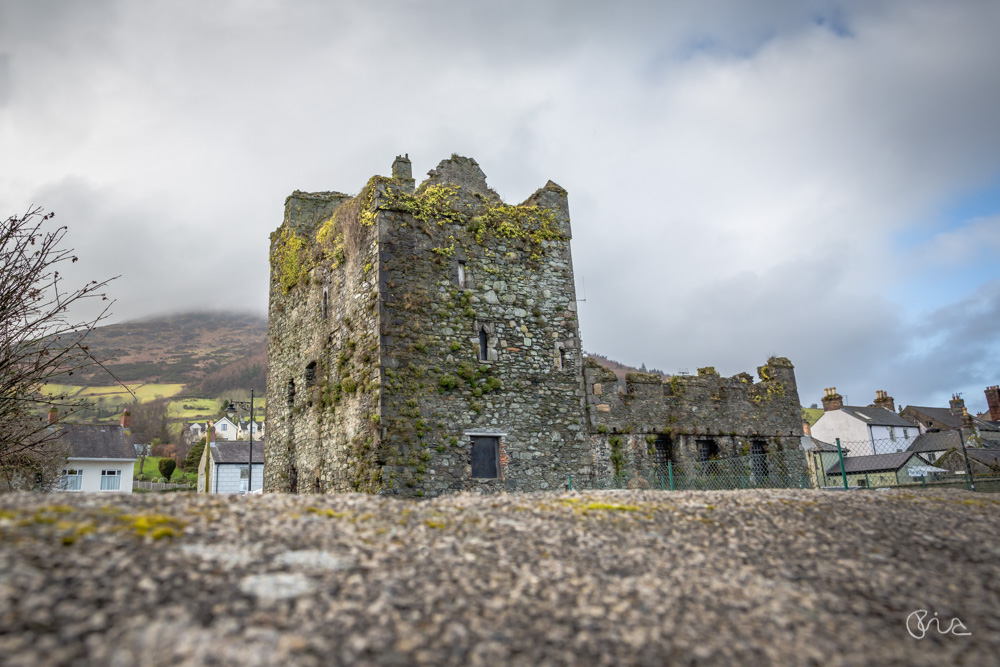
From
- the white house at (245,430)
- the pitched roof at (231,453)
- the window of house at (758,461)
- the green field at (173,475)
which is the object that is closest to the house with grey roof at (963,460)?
the window of house at (758,461)

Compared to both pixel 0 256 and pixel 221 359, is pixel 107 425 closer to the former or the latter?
pixel 0 256

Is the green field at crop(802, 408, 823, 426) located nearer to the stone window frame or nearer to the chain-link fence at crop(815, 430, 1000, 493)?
the chain-link fence at crop(815, 430, 1000, 493)

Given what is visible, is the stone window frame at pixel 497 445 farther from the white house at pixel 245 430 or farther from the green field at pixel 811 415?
the white house at pixel 245 430

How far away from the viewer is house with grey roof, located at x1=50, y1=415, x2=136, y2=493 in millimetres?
40781

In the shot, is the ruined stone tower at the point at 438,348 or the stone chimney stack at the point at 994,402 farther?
the stone chimney stack at the point at 994,402

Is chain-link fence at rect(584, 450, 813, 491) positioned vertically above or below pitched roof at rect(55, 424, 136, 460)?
below

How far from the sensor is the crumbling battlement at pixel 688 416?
21250mm

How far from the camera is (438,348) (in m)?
13.1

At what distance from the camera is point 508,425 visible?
43.9ft

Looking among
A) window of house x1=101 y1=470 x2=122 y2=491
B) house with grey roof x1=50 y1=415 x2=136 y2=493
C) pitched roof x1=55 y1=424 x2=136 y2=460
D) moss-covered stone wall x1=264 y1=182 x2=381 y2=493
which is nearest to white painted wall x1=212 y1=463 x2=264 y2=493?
house with grey roof x1=50 y1=415 x2=136 y2=493

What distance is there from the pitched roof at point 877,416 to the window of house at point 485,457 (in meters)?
45.4

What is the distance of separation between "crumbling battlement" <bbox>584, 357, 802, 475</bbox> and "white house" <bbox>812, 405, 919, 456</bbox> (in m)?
27.1

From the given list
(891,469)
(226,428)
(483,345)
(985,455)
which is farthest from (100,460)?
(226,428)

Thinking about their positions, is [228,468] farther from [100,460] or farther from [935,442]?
[935,442]
